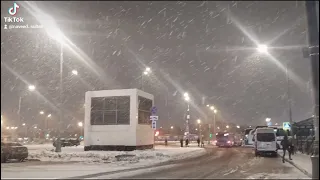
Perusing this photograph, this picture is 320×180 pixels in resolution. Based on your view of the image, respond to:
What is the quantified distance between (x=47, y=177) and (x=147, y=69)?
2383 cm

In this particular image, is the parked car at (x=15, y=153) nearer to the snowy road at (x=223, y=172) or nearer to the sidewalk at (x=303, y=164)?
the snowy road at (x=223, y=172)

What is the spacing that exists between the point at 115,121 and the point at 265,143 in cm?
1604

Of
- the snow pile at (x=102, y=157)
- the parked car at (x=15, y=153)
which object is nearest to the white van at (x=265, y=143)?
the snow pile at (x=102, y=157)

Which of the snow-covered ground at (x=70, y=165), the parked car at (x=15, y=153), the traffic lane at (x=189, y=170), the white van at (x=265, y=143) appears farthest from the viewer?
the white van at (x=265, y=143)

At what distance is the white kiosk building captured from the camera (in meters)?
37.0

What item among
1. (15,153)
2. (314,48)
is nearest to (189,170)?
(314,48)

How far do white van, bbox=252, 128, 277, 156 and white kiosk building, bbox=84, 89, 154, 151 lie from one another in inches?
497

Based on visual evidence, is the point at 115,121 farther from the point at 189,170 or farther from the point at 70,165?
the point at 189,170

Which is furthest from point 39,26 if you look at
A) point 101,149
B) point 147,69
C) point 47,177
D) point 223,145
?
point 223,145

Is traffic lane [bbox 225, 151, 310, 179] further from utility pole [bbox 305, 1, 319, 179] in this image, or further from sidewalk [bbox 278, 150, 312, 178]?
utility pole [bbox 305, 1, 319, 179]

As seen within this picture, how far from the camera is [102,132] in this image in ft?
124

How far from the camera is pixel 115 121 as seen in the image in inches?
1492

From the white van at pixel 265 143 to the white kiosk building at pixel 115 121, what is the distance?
12636 mm

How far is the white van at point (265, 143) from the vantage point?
30941 millimetres
